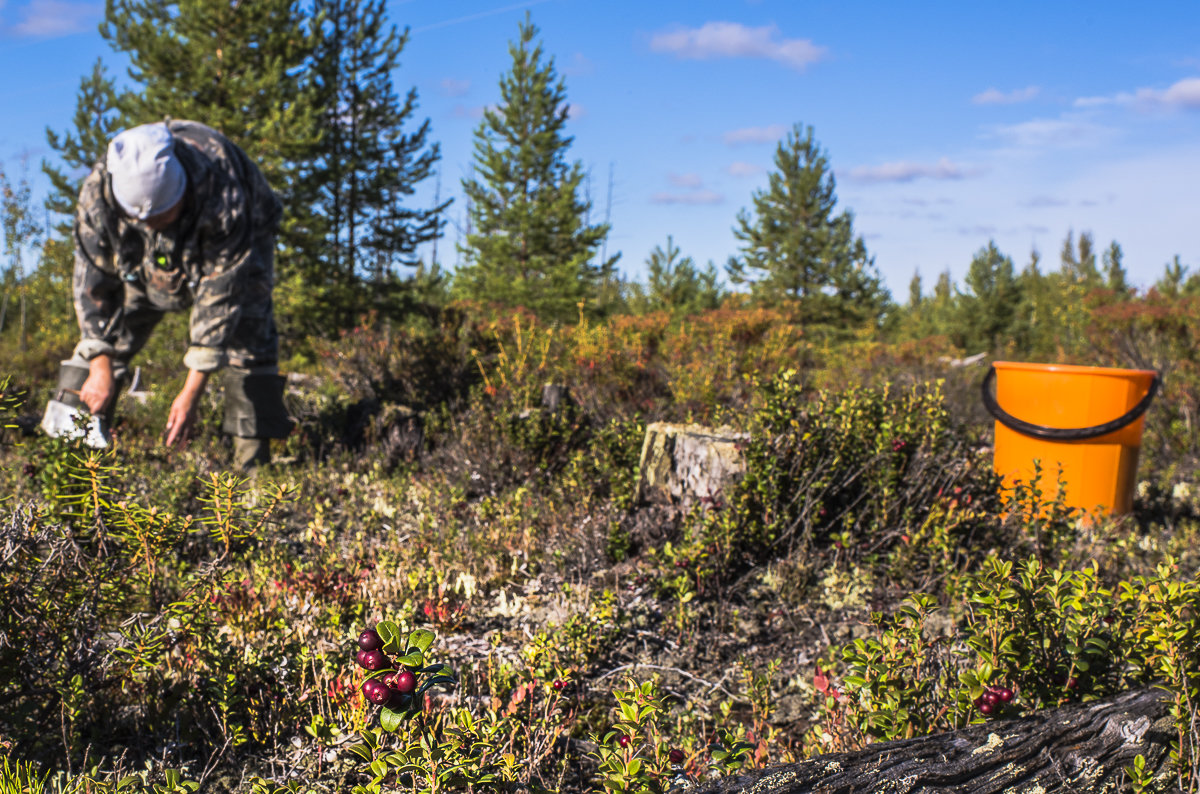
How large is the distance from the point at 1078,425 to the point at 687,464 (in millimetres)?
2185

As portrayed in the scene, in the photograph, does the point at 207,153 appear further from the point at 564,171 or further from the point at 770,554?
the point at 564,171

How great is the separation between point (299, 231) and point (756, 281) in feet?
38.9

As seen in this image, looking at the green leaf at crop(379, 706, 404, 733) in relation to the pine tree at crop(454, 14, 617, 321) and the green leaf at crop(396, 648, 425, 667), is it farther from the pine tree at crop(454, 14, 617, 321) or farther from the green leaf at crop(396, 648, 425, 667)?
the pine tree at crop(454, 14, 617, 321)

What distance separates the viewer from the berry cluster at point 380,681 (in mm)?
1150

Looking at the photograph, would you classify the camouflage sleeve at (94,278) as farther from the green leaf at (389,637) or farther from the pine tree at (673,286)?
the pine tree at (673,286)

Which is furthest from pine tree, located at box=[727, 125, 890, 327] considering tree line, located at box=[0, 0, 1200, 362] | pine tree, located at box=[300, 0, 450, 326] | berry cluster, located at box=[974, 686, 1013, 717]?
berry cluster, located at box=[974, 686, 1013, 717]

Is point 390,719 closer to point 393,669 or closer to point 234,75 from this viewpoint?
point 393,669

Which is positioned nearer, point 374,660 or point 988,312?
point 374,660

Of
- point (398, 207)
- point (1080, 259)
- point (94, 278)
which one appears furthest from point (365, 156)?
point (1080, 259)

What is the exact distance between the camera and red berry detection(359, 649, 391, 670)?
3.79 feet

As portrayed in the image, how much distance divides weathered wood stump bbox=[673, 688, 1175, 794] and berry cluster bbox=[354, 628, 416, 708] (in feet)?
2.02

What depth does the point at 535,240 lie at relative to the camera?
57.7 feet

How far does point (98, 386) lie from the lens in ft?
14.4

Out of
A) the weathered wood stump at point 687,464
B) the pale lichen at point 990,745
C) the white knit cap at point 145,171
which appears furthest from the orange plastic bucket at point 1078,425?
the white knit cap at point 145,171
